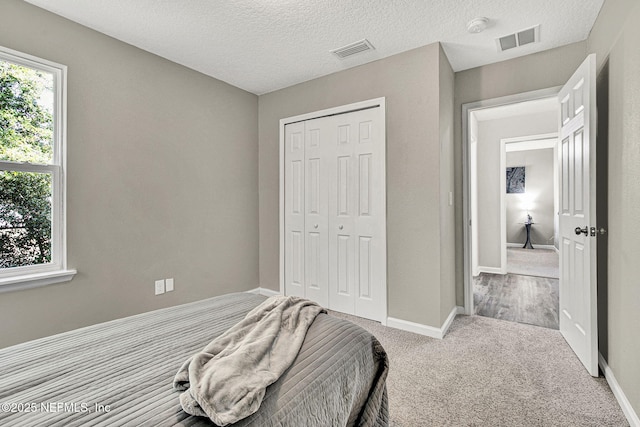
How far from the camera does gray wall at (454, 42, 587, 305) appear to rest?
277 centimetres

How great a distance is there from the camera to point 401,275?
290cm

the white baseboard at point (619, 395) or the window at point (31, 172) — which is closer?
the white baseboard at point (619, 395)

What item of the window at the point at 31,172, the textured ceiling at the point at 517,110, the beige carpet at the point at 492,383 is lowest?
the beige carpet at the point at 492,383

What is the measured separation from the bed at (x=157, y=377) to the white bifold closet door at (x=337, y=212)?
167 centimetres

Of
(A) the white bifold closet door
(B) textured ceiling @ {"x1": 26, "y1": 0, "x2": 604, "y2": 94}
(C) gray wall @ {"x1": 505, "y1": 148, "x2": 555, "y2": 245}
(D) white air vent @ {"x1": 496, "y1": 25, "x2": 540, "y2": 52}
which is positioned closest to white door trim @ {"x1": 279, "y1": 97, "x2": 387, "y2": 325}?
(A) the white bifold closet door

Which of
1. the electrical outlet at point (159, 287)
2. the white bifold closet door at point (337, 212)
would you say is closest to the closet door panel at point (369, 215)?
→ the white bifold closet door at point (337, 212)

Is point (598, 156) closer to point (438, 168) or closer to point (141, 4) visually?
point (438, 168)

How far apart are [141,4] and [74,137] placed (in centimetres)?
108

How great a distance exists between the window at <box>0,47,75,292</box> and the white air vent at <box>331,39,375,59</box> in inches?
85.7

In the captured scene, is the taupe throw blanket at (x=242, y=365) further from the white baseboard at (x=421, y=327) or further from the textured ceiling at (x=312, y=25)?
the textured ceiling at (x=312, y=25)

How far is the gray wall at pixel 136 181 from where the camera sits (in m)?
2.28

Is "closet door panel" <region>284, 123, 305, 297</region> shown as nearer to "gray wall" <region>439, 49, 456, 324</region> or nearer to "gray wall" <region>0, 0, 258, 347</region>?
"gray wall" <region>0, 0, 258, 347</region>

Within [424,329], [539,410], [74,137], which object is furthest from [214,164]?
[539,410]

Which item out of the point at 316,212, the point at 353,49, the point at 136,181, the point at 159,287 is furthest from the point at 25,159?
the point at 353,49
